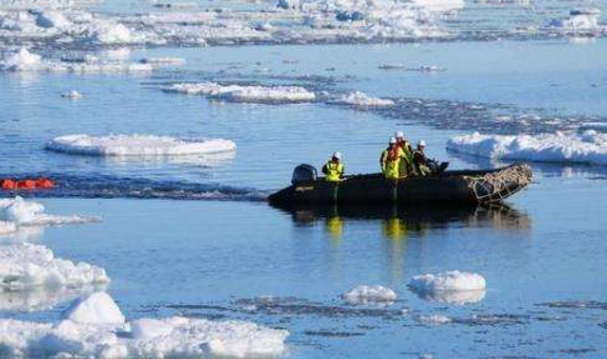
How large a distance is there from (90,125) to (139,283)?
16.9m

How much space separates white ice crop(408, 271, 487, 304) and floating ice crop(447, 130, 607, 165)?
36.0ft

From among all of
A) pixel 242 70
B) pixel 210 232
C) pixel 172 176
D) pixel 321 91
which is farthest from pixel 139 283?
pixel 242 70

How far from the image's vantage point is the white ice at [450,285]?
17.9 m

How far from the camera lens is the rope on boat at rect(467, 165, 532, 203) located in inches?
945

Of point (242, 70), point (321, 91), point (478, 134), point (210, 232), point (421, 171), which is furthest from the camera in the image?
point (242, 70)

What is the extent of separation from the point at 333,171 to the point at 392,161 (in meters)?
0.86

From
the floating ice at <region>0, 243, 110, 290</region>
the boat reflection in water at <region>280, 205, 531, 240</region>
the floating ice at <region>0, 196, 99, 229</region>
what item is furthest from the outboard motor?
the floating ice at <region>0, 243, 110, 290</region>

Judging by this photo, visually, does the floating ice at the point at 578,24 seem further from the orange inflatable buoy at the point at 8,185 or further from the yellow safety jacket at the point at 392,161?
the yellow safety jacket at the point at 392,161

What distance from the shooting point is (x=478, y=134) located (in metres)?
31.0

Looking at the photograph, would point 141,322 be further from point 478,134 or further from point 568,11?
point 568,11

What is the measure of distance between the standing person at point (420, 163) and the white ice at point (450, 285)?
20.0 feet

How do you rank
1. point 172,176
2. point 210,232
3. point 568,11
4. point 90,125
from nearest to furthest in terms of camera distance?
Answer: point 210,232, point 172,176, point 90,125, point 568,11

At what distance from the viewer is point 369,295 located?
1783 centimetres

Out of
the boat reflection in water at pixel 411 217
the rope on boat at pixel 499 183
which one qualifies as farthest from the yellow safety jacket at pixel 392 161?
the rope on boat at pixel 499 183
